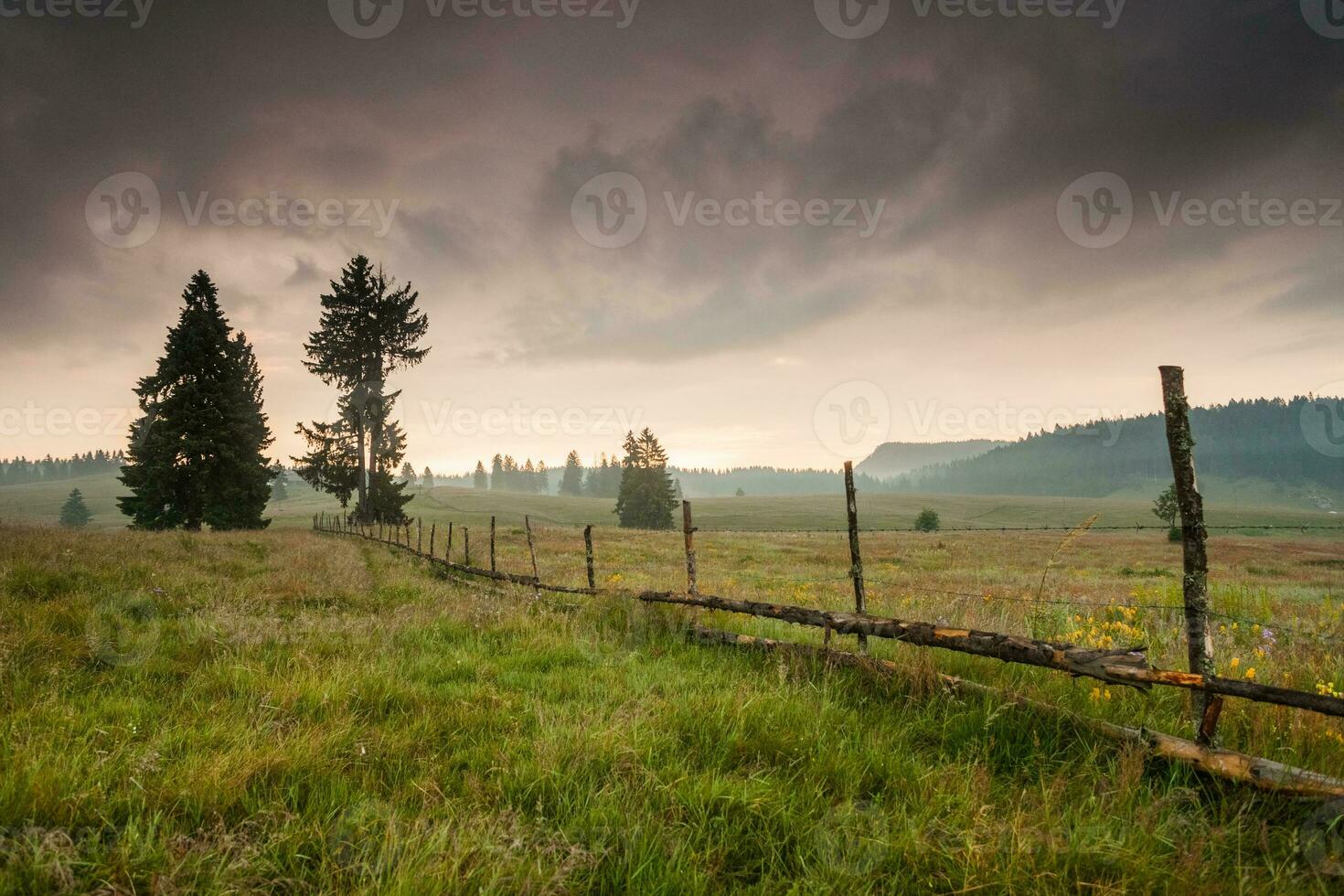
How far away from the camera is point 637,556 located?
80.2 feet

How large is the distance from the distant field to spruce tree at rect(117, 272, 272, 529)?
41.6 m

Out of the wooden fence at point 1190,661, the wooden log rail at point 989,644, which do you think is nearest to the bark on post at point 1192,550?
the wooden fence at point 1190,661

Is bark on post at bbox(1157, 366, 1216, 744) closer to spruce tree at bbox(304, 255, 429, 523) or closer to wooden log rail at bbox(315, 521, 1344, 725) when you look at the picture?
wooden log rail at bbox(315, 521, 1344, 725)

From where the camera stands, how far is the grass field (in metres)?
2.33

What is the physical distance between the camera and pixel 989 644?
3.98 metres

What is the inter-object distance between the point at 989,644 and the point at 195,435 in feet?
108

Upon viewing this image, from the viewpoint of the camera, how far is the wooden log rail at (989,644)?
11.1 ft

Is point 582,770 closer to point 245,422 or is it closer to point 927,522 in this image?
point 245,422

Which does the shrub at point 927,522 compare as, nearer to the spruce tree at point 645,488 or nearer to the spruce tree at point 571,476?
the spruce tree at point 645,488

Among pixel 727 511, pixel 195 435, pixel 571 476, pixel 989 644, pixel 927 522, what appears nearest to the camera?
pixel 989 644

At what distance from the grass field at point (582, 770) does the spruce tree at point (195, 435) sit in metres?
24.7

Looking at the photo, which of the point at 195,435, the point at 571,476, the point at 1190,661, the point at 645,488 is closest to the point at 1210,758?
the point at 1190,661

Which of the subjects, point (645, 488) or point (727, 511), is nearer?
point (645, 488)

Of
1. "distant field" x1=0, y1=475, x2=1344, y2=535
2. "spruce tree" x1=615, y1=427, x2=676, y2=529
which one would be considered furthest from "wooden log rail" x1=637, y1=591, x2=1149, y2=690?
"distant field" x1=0, y1=475, x2=1344, y2=535
